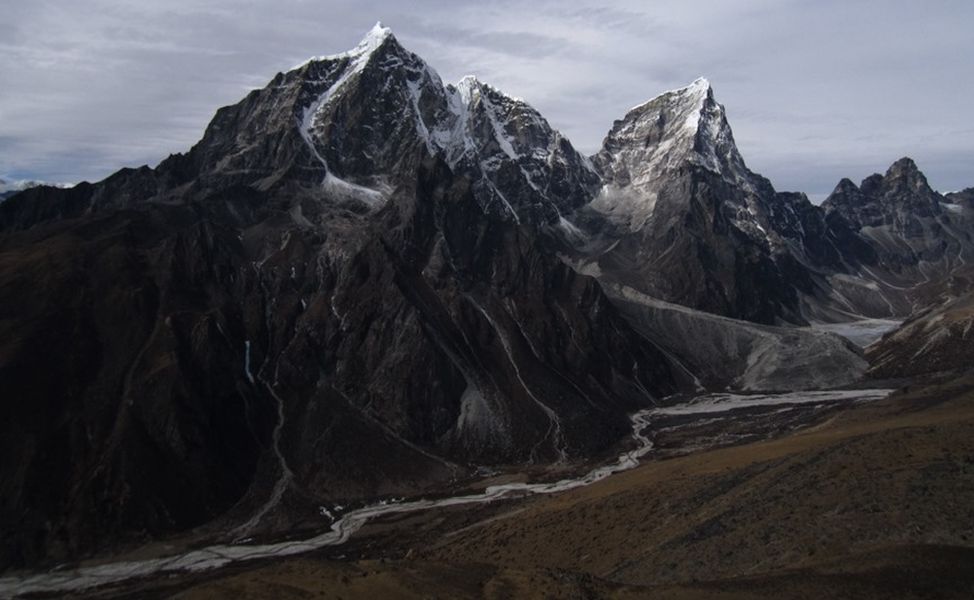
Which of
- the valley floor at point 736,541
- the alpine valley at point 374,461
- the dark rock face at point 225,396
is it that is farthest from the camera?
the dark rock face at point 225,396

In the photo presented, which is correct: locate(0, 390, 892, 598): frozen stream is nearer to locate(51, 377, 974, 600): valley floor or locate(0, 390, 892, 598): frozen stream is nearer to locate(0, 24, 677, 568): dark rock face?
locate(0, 24, 677, 568): dark rock face

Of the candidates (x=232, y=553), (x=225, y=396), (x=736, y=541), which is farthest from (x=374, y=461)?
(x=736, y=541)

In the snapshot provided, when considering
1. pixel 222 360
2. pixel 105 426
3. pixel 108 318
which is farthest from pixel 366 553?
pixel 108 318

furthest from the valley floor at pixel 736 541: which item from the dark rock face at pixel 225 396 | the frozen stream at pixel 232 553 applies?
the dark rock face at pixel 225 396

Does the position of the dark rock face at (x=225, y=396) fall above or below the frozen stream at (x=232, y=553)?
above

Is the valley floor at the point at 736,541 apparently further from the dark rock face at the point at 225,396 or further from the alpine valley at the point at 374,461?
the dark rock face at the point at 225,396

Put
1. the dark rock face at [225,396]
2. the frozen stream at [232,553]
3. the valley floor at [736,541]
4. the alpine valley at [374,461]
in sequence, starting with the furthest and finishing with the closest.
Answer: the dark rock face at [225,396]
the frozen stream at [232,553]
the alpine valley at [374,461]
the valley floor at [736,541]

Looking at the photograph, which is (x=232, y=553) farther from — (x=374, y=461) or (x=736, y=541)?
(x=736, y=541)

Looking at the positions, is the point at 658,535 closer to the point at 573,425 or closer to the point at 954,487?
the point at 954,487

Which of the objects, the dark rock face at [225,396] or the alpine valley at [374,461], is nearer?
the alpine valley at [374,461]
